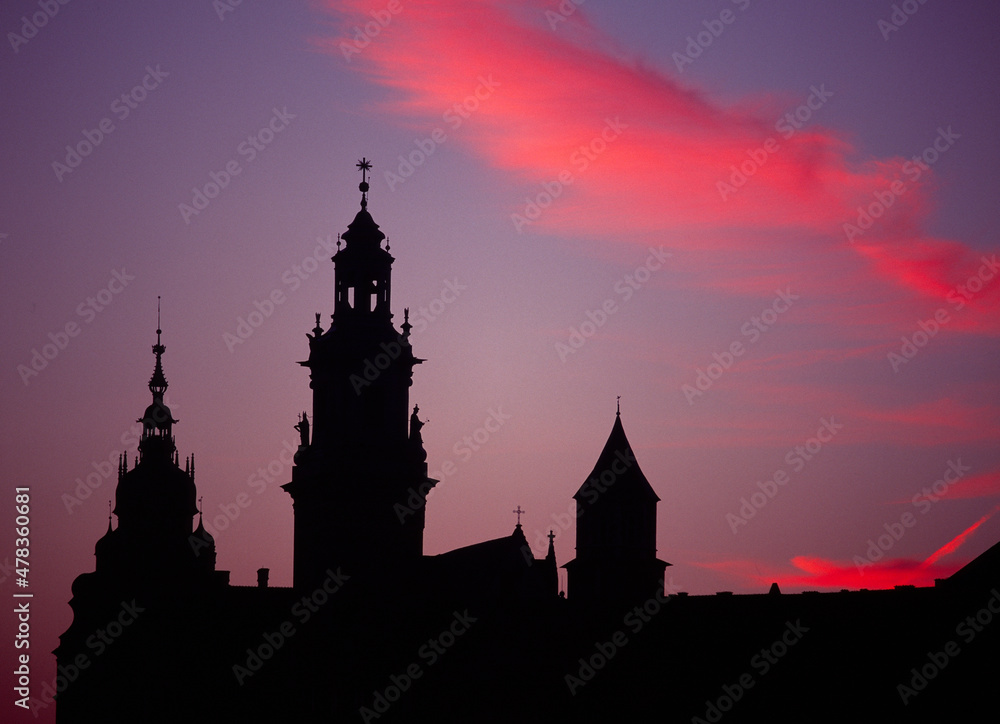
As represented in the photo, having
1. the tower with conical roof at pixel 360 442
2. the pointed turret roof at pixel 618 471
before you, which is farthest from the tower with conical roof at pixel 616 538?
the tower with conical roof at pixel 360 442

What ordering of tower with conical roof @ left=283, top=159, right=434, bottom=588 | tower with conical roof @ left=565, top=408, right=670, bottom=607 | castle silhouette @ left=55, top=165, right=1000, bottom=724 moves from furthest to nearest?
tower with conical roof @ left=565, top=408, right=670, bottom=607
tower with conical roof @ left=283, top=159, right=434, bottom=588
castle silhouette @ left=55, top=165, right=1000, bottom=724

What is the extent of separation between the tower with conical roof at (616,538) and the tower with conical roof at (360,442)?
635 inches

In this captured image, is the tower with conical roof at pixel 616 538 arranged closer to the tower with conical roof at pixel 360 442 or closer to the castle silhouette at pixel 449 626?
the castle silhouette at pixel 449 626

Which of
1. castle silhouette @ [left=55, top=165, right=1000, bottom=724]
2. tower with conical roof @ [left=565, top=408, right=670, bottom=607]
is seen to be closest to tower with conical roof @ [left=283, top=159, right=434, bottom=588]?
castle silhouette @ [left=55, top=165, right=1000, bottom=724]

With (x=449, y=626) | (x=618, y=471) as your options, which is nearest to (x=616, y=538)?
(x=618, y=471)

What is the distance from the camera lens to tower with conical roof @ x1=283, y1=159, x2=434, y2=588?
287ft

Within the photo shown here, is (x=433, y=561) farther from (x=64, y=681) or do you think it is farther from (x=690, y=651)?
(x=64, y=681)

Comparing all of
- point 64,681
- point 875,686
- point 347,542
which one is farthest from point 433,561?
point 64,681

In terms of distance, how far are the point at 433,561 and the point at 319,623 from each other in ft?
20.0

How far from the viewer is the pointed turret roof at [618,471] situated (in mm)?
103750

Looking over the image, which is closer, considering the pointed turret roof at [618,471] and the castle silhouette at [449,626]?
the castle silhouette at [449,626]

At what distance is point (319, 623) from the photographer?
9094 centimetres

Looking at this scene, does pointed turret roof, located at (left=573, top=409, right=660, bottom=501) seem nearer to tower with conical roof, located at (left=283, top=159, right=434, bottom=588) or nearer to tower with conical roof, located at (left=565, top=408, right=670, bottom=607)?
tower with conical roof, located at (left=565, top=408, right=670, bottom=607)

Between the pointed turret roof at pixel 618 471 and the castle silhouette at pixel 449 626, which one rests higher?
the pointed turret roof at pixel 618 471
